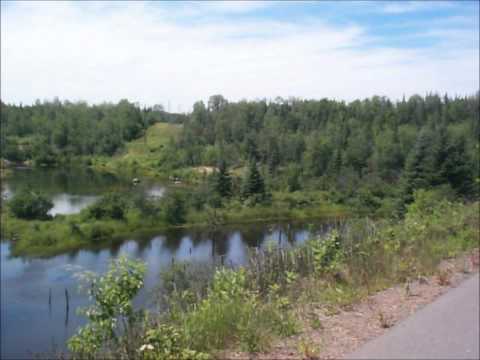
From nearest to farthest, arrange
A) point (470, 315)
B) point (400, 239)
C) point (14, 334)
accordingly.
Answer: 1. point (470, 315)
2. point (400, 239)
3. point (14, 334)

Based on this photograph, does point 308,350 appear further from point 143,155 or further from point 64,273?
point 143,155

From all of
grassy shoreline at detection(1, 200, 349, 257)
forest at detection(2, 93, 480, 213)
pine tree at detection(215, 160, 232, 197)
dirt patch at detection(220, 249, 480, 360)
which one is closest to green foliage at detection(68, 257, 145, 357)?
dirt patch at detection(220, 249, 480, 360)

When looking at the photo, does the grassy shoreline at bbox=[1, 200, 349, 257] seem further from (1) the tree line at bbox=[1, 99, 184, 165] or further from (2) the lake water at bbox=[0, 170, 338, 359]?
(1) the tree line at bbox=[1, 99, 184, 165]

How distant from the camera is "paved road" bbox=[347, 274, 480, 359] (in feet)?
14.4

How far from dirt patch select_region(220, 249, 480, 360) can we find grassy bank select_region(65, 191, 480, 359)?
0.13 metres

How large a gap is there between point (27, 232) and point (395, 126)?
2606 inches

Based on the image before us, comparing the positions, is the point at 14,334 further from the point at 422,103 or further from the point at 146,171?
the point at 422,103

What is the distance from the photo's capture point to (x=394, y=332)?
4.84 m

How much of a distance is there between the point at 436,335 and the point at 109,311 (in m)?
3.16

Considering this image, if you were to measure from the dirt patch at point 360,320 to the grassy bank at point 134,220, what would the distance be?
3351cm

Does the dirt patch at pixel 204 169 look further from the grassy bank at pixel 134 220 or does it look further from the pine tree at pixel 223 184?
the grassy bank at pixel 134 220

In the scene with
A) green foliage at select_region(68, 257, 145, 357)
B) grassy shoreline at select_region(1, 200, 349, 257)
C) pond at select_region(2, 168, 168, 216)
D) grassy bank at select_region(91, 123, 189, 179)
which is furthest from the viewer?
grassy bank at select_region(91, 123, 189, 179)

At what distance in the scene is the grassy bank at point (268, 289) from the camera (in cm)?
421

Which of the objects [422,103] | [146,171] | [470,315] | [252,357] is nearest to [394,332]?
[470,315]
